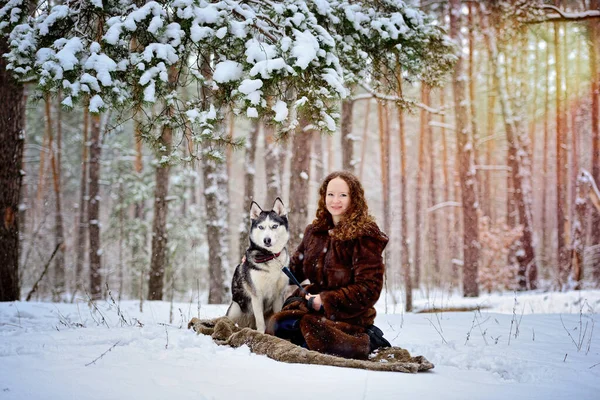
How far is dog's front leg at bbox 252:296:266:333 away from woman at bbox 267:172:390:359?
311 mm

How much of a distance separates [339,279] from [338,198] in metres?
0.80

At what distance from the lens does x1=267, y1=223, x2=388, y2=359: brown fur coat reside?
396 centimetres

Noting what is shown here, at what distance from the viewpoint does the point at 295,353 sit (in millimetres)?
3682

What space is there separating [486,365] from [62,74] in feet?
16.2

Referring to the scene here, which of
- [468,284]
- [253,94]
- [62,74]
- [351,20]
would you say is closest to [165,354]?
[253,94]

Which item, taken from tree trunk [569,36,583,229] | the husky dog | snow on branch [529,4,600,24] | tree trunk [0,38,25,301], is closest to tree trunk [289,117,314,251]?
the husky dog

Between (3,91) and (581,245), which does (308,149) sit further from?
(581,245)

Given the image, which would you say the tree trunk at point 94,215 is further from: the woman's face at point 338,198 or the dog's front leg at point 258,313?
the woman's face at point 338,198

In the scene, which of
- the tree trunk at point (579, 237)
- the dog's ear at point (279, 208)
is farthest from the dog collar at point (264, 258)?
the tree trunk at point (579, 237)

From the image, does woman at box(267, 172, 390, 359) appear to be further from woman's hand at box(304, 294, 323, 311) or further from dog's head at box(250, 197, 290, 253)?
dog's head at box(250, 197, 290, 253)

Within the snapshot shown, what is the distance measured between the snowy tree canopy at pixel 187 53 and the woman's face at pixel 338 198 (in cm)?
94

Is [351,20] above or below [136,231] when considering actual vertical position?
above

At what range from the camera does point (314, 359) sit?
11.8 feet

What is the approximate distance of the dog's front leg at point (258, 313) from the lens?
472 cm
